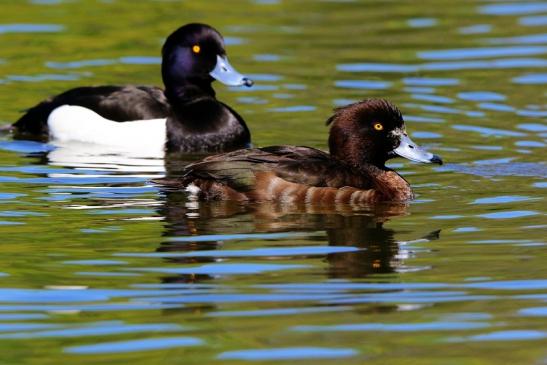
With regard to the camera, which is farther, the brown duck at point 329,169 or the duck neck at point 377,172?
the duck neck at point 377,172

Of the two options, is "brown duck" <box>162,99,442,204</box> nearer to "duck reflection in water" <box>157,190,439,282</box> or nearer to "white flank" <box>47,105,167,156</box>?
"duck reflection in water" <box>157,190,439,282</box>

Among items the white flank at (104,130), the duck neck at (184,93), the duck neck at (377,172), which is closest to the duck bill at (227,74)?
the duck neck at (184,93)

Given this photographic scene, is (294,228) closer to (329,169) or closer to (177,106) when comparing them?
(329,169)

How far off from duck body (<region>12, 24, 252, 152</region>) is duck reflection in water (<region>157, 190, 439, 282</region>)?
2.64 metres

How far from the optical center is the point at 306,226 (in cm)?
861

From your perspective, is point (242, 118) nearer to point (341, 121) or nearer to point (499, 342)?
point (341, 121)

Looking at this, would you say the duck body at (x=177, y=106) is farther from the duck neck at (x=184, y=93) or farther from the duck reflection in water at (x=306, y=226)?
the duck reflection in water at (x=306, y=226)

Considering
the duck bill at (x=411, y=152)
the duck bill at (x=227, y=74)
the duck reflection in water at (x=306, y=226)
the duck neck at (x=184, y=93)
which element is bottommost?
the duck reflection in water at (x=306, y=226)

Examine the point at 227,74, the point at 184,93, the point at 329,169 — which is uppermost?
the point at 227,74

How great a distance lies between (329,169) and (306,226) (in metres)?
0.75

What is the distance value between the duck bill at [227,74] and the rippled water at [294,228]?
49cm

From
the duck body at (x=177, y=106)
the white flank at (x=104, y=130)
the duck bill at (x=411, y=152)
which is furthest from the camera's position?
the duck body at (x=177, y=106)

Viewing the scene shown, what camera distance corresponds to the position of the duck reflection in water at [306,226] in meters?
7.61

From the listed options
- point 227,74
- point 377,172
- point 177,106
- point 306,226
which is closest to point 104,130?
point 177,106
